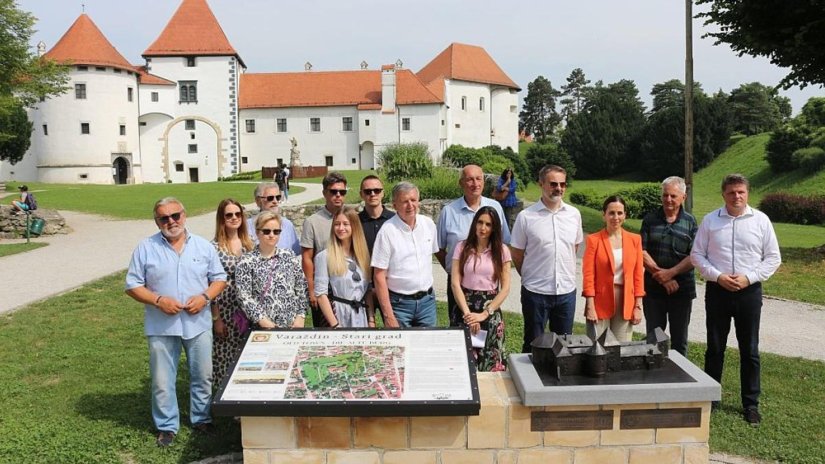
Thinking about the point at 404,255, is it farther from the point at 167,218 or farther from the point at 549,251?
the point at 167,218

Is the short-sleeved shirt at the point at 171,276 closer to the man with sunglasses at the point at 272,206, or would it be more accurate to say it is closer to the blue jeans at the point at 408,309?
the man with sunglasses at the point at 272,206

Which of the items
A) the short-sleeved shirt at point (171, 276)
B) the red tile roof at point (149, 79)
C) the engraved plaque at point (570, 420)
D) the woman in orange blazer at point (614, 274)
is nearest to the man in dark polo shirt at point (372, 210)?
the short-sleeved shirt at point (171, 276)

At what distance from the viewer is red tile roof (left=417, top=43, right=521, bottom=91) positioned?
5647cm

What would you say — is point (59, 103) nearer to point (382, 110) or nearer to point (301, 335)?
point (382, 110)

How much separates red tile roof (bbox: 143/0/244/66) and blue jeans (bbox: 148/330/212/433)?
4904cm

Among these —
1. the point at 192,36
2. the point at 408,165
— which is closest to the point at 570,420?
the point at 408,165

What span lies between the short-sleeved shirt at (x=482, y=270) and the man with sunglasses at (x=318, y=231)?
3.98ft

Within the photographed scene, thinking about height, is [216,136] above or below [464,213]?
above

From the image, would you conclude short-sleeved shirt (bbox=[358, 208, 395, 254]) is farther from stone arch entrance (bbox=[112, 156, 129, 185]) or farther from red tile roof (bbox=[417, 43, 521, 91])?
red tile roof (bbox=[417, 43, 521, 91])

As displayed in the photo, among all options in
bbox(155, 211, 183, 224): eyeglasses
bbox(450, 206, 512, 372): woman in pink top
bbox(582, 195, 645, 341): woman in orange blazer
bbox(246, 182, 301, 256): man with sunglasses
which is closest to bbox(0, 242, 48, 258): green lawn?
bbox(246, 182, 301, 256): man with sunglasses

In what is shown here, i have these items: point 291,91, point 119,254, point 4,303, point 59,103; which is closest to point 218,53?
point 291,91

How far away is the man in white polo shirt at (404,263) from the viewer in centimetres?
470

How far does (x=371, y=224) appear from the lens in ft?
17.1

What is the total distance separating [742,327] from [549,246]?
158 centimetres
